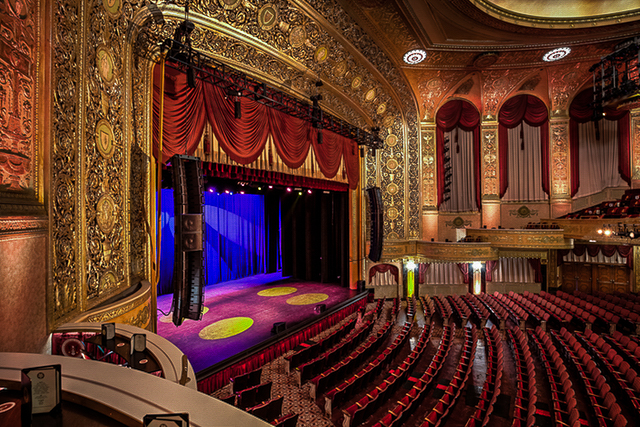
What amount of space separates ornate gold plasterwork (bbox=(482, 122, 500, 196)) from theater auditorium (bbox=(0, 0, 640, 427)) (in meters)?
0.10

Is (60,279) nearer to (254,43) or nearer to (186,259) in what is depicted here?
(186,259)

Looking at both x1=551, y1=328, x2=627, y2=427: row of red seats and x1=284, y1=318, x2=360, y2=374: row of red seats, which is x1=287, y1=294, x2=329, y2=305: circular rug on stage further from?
x1=551, y1=328, x2=627, y2=427: row of red seats

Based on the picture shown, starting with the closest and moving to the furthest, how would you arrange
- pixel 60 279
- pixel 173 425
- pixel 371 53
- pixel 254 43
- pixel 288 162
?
1. pixel 173 425
2. pixel 60 279
3. pixel 254 43
4. pixel 288 162
5. pixel 371 53

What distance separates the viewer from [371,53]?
966cm

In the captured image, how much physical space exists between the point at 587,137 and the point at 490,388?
13.7 metres

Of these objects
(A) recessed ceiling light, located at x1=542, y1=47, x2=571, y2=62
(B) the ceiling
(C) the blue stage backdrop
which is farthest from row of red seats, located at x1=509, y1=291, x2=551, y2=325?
(C) the blue stage backdrop

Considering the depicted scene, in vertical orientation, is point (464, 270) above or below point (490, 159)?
below

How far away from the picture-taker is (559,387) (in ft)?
17.1

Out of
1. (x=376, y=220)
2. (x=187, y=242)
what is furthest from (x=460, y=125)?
(x=187, y=242)

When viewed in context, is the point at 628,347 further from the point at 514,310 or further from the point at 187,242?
the point at 187,242

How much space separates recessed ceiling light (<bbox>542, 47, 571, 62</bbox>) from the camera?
11.3 meters

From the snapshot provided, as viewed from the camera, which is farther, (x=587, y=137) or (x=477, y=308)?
(x=587, y=137)

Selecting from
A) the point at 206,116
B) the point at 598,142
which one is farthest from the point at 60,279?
the point at 598,142

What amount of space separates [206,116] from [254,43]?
6.84ft
